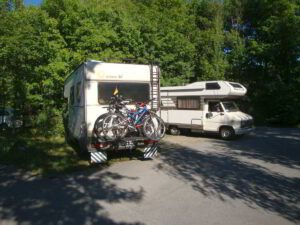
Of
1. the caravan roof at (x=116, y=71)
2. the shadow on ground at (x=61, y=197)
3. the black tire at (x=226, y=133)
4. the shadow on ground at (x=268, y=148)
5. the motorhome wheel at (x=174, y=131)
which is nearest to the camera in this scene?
the shadow on ground at (x=61, y=197)

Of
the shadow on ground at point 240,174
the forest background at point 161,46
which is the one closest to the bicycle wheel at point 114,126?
the shadow on ground at point 240,174

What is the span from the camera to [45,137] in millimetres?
14859

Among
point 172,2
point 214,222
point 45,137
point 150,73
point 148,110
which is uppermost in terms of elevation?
point 172,2

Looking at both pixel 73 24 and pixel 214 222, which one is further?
pixel 73 24

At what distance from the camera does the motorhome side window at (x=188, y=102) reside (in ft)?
49.7

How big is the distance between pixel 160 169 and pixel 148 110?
197 centimetres

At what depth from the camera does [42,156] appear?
10.5 m

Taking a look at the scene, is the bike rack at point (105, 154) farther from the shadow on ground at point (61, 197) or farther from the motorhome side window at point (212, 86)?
the motorhome side window at point (212, 86)

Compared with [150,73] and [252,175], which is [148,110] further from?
[252,175]

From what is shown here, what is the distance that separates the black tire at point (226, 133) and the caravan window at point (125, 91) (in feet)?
18.6

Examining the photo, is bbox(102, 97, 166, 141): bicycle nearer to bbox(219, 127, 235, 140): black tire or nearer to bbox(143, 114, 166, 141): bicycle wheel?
bbox(143, 114, 166, 141): bicycle wheel

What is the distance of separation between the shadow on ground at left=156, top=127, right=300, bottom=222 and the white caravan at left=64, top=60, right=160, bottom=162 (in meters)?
1.60

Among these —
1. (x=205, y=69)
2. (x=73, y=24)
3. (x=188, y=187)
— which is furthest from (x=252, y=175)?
(x=205, y=69)

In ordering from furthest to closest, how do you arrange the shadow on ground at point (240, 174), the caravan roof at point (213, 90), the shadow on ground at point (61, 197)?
1. the caravan roof at point (213, 90)
2. the shadow on ground at point (240, 174)
3. the shadow on ground at point (61, 197)
